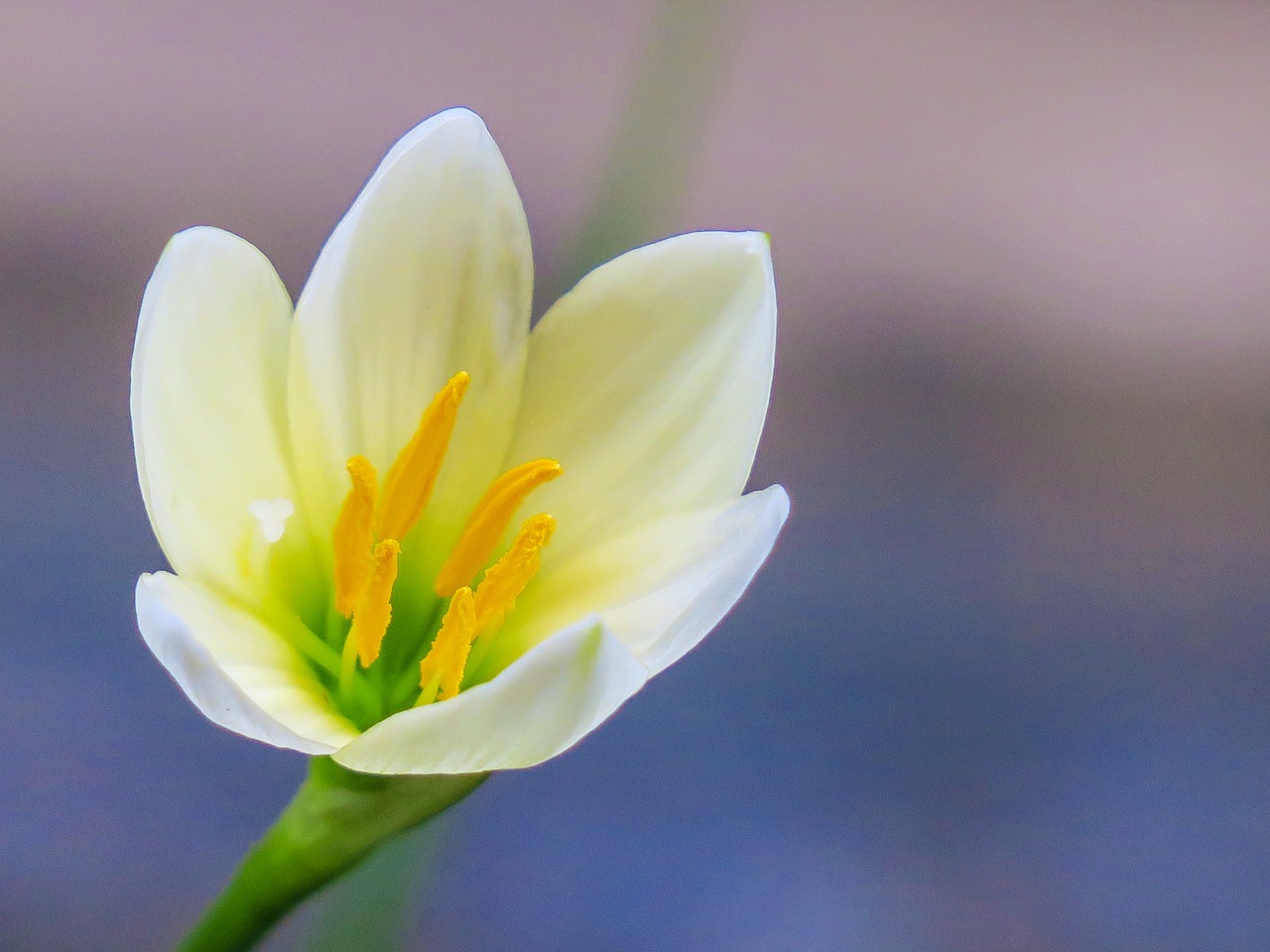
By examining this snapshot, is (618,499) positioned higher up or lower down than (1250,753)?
higher up

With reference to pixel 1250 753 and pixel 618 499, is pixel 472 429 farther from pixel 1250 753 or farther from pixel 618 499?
pixel 1250 753

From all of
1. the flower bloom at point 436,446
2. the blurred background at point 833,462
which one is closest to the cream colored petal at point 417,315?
the flower bloom at point 436,446

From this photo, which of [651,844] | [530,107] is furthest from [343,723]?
[530,107]

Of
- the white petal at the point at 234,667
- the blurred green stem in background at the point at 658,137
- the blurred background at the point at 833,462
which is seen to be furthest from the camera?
the blurred background at the point at 833,462

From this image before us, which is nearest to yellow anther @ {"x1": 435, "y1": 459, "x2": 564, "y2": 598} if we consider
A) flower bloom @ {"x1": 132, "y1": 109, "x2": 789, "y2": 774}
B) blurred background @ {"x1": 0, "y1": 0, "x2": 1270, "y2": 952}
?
flower bloom @ {"x1": 132, "y1": 109, "x2": 789, "y2": 774}

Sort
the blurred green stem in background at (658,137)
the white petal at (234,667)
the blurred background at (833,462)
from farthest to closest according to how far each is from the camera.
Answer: the blurred background at (833,462), the blurred green stem in background at (658,137), the white petal at (234,667)

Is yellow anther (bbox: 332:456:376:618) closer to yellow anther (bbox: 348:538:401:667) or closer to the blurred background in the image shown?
yellow anther (bbox: 348:538:401:667)

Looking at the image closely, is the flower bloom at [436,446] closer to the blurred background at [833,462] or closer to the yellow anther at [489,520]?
the yellow anther at [489,520]
